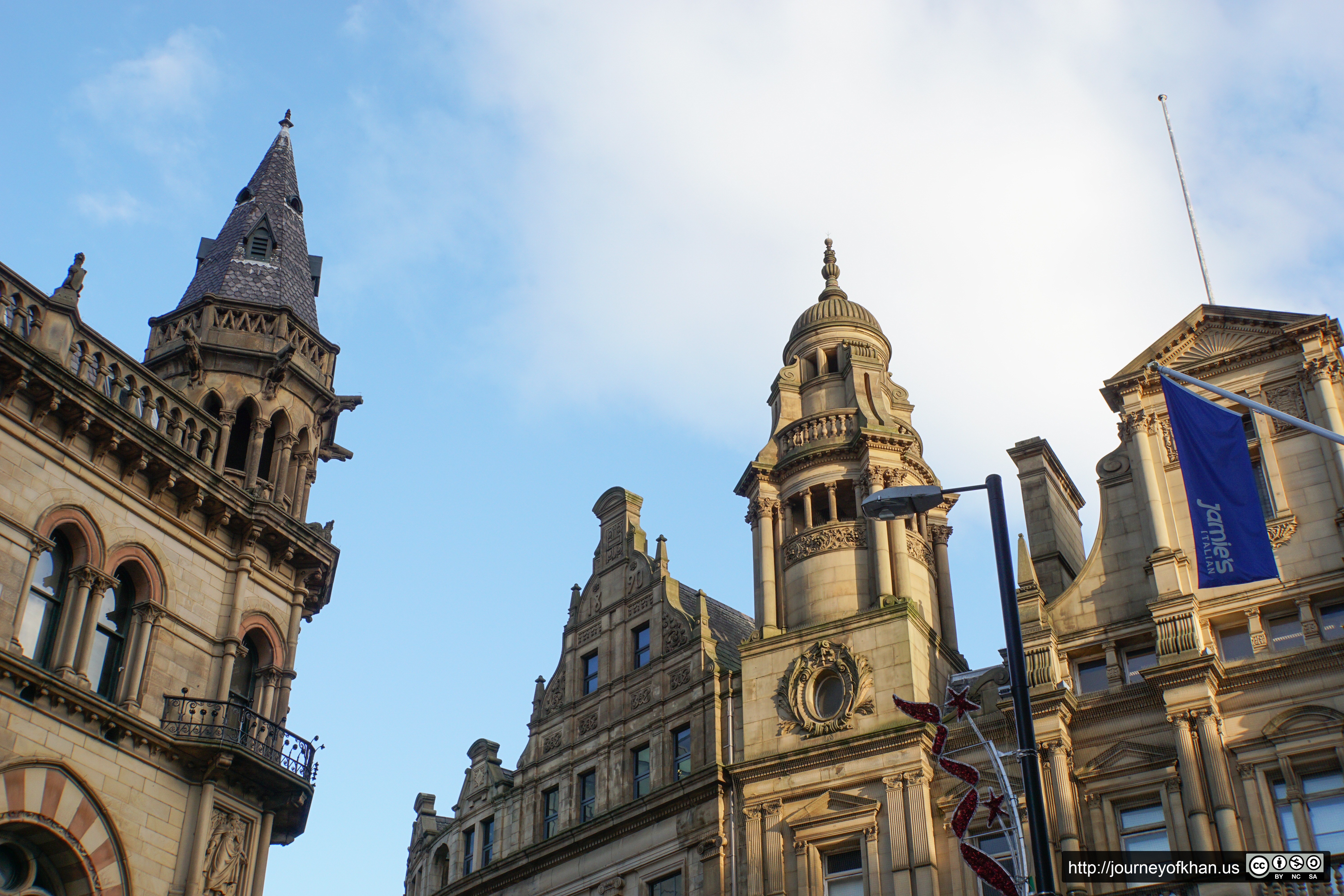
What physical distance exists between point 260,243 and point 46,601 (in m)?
13.7

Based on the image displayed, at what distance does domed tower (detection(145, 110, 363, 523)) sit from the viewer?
111ft

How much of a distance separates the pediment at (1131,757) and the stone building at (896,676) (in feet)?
0.24

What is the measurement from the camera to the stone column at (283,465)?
111 feet

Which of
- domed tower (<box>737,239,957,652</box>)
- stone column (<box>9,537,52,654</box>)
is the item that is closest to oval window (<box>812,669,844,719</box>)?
domed tower (<box>737,239,957,652</box>)

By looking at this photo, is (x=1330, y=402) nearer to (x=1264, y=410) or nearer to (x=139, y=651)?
(x=1264, y=410)

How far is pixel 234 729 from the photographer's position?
2889 cm

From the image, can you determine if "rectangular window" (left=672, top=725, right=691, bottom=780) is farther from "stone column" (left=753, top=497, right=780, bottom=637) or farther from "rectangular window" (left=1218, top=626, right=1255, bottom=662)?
"rectangular window" (left=1218, top=626, right=1255, bottom=662)

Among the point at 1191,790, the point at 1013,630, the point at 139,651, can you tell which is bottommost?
the point at 1013,630

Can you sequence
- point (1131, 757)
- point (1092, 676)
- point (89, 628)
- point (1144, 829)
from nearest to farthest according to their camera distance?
point (89, 628) → point (1144, 829) → point (1131, 757) → point (1092, 676)

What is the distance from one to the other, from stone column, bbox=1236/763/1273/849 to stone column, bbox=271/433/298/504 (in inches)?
926

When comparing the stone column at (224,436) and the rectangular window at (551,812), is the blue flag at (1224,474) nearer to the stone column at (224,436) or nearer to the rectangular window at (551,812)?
the stone column at (224,436)

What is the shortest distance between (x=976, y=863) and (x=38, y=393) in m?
19.2

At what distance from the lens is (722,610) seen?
171 feet

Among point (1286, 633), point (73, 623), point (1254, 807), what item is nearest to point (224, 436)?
point (73, 623)
